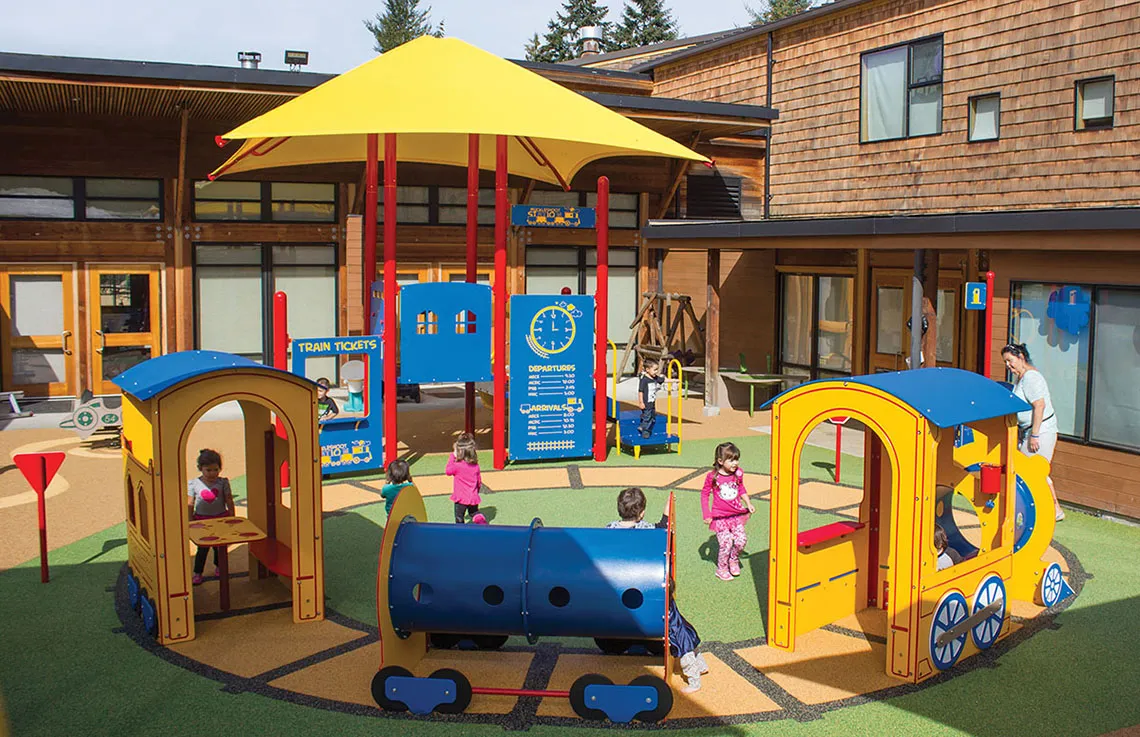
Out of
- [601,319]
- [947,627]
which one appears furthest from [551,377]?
[947,627]

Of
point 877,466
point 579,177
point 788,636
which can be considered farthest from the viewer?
point 579,177

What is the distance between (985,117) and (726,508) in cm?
1067

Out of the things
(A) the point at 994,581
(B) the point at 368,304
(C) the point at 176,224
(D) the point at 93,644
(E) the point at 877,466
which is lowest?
(D) the point at 93,644

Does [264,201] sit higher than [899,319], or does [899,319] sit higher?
[264,201]

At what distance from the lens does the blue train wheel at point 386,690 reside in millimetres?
7254

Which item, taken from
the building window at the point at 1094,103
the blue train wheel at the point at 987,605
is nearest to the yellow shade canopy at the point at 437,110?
the building window at the point at 1094,103

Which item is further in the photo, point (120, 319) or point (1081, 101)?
point (120, 319)

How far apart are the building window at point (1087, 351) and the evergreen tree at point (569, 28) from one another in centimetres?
5672

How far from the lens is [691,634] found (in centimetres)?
758

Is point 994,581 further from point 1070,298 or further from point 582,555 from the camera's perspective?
point 1070,298

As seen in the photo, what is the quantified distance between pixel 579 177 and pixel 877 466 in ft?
51.6

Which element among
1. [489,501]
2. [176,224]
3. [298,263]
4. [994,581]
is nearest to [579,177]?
[298,263]

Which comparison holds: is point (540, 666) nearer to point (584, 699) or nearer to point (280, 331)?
point (584, 699)

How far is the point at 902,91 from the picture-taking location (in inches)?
744
